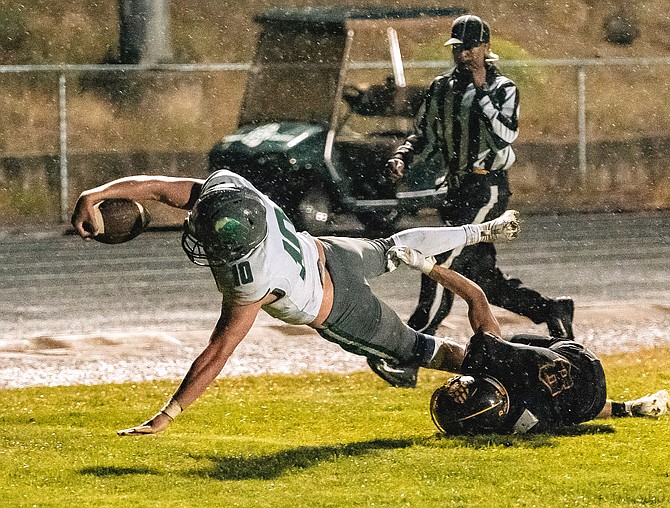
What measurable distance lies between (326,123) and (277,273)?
432 inches

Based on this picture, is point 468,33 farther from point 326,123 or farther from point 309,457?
point 326,123

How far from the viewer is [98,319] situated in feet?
41.9

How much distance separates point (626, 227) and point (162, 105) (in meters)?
10.4

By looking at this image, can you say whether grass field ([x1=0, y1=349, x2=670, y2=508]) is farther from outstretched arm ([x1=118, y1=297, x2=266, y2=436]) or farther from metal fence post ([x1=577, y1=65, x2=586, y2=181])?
metal fence post ([x1=577, y1=65, x2=586, y2=181])

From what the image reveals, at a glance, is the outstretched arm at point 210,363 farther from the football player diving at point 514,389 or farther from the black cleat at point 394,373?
the black cleat at point 394,373

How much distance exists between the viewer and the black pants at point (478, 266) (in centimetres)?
969

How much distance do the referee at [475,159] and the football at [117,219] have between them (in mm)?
2834

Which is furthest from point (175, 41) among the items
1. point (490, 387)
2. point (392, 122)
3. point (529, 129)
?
point (490, 387)

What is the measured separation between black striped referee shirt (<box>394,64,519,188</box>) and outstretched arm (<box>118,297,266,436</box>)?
3.08 meters

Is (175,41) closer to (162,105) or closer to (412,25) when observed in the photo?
(162,105)

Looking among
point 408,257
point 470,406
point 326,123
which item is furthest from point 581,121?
point 470,406

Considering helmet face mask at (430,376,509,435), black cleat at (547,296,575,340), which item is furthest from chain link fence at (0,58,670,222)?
helmet face mask at (430,376,509,435)

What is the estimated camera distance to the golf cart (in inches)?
681

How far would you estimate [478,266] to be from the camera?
9.88m
